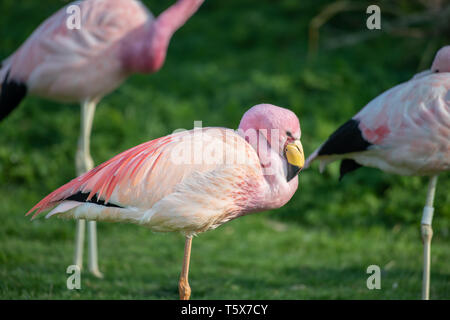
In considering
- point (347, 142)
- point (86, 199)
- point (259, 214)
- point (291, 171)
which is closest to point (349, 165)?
point (347, 142)

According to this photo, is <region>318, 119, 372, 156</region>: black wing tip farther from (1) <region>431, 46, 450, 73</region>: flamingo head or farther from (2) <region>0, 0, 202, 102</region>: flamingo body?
(2) <region>0, 0, 202, 102</region>: flamingo body

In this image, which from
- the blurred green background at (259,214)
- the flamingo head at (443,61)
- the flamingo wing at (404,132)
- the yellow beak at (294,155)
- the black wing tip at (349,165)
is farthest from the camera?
the blurred green background at (259,214)

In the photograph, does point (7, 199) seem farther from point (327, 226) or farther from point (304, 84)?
point (304, 84)

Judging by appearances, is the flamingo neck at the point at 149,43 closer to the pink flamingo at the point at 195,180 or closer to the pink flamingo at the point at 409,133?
the pink flamingo at the point at 409,133

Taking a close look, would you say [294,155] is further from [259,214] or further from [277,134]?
[259,214]

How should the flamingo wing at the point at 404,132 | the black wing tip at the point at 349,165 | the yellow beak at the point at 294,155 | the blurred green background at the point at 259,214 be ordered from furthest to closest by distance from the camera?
1. the blurred green background at the point at 259,214
2. the black wing tip at the point at 349,165
3. the flamingo wing at the point at 404,132
4. the yellow beak at the point at 294,155

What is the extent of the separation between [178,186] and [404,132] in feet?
5.15

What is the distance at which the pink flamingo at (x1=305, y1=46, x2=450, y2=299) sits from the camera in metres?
3.54

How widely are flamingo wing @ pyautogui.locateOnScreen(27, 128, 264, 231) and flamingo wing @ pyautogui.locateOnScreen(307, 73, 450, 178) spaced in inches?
42.5

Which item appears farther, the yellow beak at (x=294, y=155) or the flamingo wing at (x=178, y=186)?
the yellow beak at (x=294, y=155)

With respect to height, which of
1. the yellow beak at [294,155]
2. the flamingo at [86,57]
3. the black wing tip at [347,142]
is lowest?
the yellow beak at [294,155]

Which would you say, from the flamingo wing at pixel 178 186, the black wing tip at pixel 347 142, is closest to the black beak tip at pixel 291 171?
Result: the flamingo wing at pixel 178 186

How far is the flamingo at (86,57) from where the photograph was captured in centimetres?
448

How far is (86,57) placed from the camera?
4484mm
